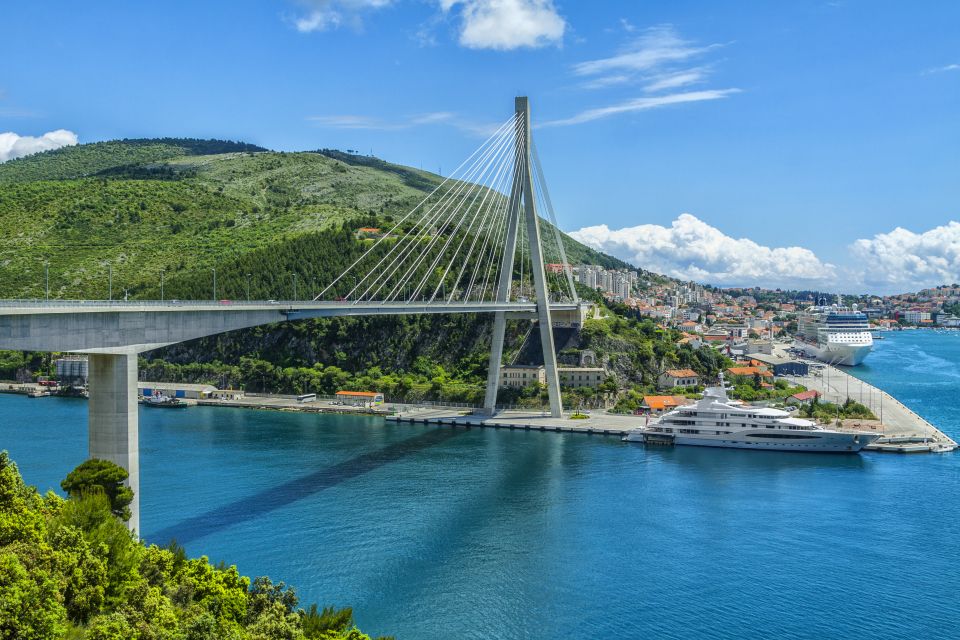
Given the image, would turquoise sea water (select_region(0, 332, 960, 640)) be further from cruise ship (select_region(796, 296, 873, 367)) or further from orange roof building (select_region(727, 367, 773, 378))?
cruise ship (select_region(796, 296, 873, 367))

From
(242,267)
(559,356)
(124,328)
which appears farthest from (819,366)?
(124,328)

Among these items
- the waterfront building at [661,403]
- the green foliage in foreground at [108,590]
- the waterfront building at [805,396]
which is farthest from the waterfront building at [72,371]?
the waterfront building at [805,396]

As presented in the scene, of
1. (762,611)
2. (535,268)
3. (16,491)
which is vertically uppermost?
(535,268)

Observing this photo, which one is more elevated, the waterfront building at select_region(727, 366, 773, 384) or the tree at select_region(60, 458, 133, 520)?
the waterfront building at select_region(727, 366, 773, 384)

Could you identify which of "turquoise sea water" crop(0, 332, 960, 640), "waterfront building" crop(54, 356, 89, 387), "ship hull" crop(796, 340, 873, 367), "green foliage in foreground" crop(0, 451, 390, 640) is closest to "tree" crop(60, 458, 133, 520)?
"green foliage in foreground" crop(0, 451, 390, 640)

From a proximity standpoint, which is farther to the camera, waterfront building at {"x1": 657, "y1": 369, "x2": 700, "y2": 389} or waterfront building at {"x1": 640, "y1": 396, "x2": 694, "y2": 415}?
waterfront building at {"x1": 657, "y1": 369, "x2": 700, "y2": 389}

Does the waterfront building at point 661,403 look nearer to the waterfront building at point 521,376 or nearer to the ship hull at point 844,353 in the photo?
the waterfront building at point 521,376

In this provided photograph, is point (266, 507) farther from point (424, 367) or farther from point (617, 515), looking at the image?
point (424, 367)
